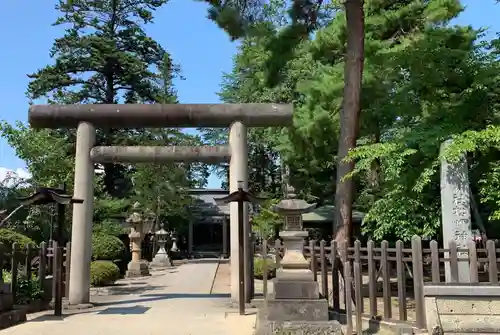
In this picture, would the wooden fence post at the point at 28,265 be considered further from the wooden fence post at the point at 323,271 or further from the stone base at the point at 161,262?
the stone base at the point at 161,262

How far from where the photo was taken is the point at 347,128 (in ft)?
36.5

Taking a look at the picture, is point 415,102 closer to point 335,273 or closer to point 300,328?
point 335,273

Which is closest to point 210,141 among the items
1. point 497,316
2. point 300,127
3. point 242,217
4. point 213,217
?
point 213,217

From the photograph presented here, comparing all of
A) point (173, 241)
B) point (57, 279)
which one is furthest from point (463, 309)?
point (173, 241)

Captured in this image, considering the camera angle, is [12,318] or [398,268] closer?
[398,268]

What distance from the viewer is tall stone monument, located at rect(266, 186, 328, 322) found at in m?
7.60

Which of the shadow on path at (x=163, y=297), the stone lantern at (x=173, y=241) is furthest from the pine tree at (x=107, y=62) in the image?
the shadow on path at (x=163, y=297)

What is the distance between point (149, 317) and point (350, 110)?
243 inches

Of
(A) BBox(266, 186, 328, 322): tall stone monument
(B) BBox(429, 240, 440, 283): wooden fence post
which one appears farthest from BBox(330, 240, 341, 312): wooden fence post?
(B) BBox(429, 240, 440, 283): wooden fence post

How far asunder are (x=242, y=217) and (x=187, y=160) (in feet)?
7.42

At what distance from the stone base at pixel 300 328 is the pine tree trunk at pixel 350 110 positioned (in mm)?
3667

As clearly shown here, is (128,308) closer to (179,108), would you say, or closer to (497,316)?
(179,108)

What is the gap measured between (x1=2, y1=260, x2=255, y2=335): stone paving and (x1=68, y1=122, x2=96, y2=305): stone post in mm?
646

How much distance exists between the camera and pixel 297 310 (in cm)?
761
